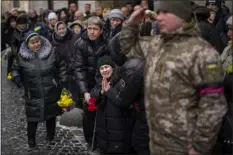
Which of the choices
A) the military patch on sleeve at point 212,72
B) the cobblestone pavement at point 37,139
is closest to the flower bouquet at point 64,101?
the cobblestone pavement at point 37,139

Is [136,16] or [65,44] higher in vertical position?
[136,16]

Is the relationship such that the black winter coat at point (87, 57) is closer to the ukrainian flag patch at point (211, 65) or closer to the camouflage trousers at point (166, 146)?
the camouflage trousers at point (166, 146)

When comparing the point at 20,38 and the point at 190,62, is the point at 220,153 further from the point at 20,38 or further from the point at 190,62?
the point at 20,38

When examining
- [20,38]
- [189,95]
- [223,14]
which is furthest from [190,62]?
[20,38]

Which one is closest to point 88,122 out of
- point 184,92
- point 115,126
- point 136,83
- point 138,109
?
point 115,126

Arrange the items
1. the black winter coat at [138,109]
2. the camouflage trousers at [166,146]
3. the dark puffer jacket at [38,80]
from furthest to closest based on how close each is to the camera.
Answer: the dark puffer jacket at [38,80], the black winter coat at [138,109], the camouflage trousers at [166,146]

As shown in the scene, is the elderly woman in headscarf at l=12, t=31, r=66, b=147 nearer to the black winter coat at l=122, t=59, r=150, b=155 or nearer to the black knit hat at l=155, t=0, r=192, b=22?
the black winter coat at l=122, t=59, r=150, b=155

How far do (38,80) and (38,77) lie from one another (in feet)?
0.14

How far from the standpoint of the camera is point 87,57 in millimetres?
5438

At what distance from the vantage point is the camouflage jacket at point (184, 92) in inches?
99.6

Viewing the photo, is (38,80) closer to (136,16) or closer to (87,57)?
(87,57)

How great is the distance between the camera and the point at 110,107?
4.48 metres

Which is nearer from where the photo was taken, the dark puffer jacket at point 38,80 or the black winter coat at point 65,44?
the dark puffer jacket at point 38,80

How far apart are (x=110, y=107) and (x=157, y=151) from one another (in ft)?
5.46
